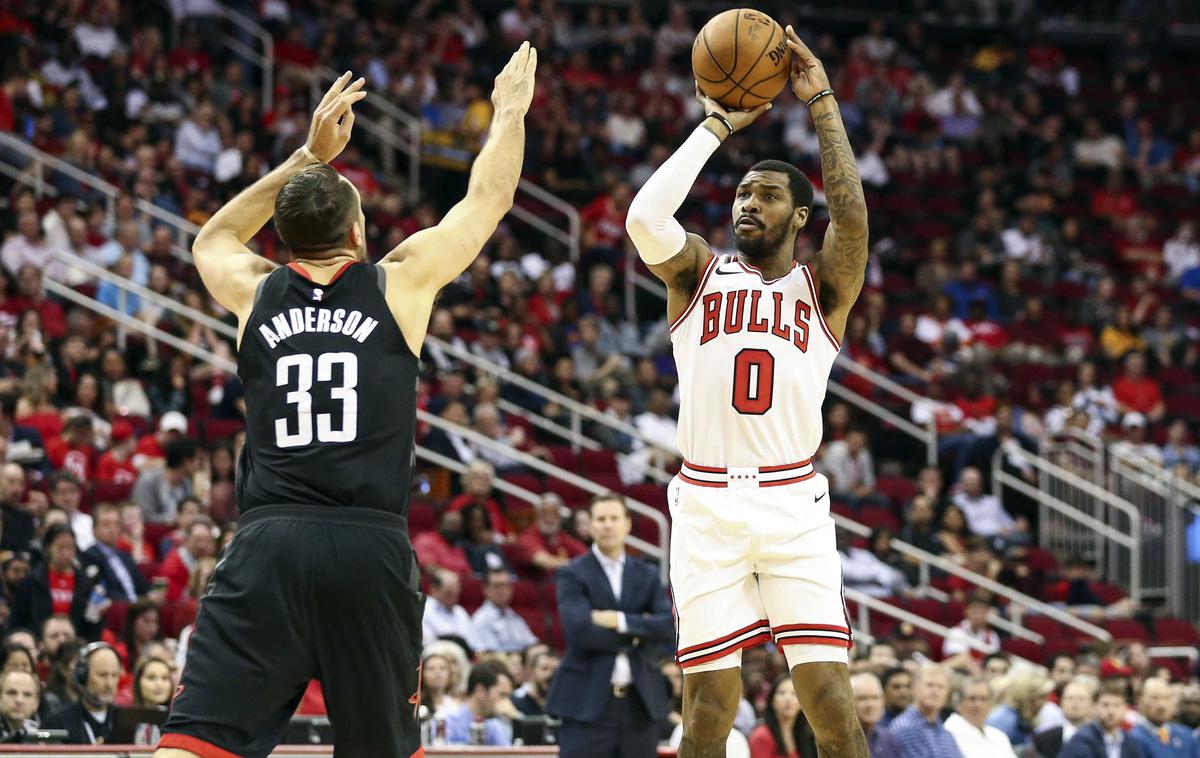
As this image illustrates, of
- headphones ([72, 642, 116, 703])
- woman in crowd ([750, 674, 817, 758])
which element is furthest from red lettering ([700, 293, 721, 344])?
headphones ([72, 642, 116, 703])

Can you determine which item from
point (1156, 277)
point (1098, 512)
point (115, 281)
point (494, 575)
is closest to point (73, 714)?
point (494, 575)

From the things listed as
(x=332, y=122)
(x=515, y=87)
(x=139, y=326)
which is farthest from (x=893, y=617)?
(x=332, y=122)

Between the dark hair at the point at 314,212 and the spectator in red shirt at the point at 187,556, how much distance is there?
6.97 m

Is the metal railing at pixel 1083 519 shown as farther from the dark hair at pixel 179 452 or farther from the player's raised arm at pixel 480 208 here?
the player's raised arm at pixel 480 208

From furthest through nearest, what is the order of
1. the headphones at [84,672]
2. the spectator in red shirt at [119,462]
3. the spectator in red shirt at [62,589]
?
the spectator in red shirt at [119,462], the spectator in red shirt at [62,589], the headphones at [84,672]

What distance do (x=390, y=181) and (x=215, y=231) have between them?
14635 millimetres

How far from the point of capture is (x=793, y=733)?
10.2 m

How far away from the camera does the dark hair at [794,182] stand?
22.5 feet

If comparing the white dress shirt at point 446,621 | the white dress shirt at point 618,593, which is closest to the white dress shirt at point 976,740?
the white dress shirt at point 618,593

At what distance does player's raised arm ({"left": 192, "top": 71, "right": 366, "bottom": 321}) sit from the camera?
18.0ft

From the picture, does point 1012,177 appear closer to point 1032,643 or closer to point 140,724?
point 1032,643

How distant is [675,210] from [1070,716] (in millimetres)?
6516

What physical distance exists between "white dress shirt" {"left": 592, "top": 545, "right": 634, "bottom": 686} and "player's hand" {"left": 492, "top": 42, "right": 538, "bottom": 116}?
4148 millimetres

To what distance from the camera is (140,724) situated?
29.2ft
